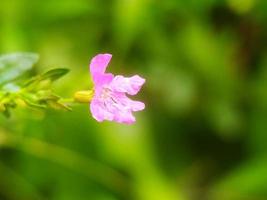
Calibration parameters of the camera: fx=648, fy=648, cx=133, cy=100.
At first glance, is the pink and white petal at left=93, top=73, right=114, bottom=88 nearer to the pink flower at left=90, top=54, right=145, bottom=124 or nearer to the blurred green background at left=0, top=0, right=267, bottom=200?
the pink flower at left=90, top=54, right=145, bottom=124

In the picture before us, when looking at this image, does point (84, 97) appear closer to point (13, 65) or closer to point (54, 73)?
point (54, 73)

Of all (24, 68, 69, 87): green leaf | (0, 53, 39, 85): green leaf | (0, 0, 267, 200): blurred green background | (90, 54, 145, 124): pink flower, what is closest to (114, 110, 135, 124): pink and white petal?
(90, 54, 145, 124): pink flower

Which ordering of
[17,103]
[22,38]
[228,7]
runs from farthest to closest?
[228,7] → [22,38] → [17,103]

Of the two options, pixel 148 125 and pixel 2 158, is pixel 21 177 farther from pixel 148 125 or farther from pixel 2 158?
pixel 148 125

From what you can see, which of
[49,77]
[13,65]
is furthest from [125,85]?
[13,65]

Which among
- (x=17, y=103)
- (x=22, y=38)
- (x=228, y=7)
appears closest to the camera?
(x=17, y=103)

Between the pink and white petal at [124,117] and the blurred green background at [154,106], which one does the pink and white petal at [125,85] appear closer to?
the pink and white petal at [124,117]

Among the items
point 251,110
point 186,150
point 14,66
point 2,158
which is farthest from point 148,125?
point 14,66
